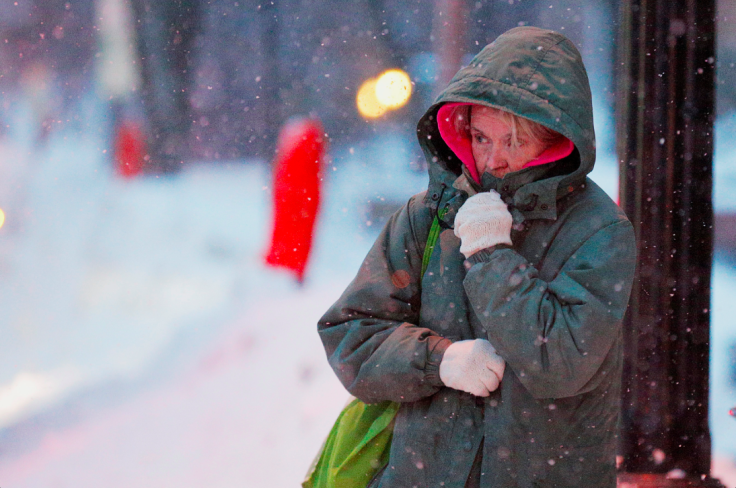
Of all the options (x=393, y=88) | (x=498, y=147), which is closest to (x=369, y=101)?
(x=393, y=88)

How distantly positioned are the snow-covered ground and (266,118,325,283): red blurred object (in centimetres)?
7

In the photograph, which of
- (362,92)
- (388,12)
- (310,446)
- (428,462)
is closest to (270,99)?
(362,92)

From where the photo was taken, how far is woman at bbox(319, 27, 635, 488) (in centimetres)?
131

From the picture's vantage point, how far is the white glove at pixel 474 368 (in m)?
1.39

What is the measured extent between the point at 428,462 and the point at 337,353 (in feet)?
1.13

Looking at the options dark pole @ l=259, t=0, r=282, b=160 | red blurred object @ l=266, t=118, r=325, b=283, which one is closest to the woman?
red blurred object @ l=266, t=118, r=325, b=283

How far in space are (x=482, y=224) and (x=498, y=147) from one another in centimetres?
23

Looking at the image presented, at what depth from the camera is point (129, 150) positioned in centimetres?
364

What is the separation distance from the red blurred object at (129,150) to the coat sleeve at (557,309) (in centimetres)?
282

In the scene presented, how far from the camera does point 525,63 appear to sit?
1.45m

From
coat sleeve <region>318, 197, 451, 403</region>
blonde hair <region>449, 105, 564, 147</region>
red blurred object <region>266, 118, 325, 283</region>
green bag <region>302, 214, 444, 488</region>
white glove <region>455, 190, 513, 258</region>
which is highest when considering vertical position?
red blurred object <region>266, 118, 325, 283</region>

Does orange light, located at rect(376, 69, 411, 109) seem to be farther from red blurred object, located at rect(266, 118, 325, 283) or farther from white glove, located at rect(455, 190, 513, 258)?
white glove, located at rect(455, 190, 513, 258)

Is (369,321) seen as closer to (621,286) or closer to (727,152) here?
(621,286)

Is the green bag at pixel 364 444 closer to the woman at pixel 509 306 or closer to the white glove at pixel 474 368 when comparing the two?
the woman at pixel 509 306
